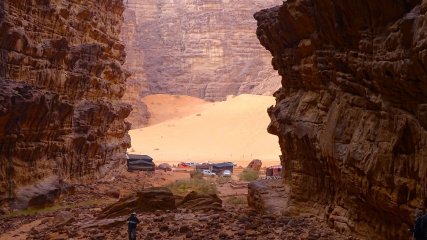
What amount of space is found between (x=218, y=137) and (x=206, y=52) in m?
30.1

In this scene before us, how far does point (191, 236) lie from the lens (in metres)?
10.5

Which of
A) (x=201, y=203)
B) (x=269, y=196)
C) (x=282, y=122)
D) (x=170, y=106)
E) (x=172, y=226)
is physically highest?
(x=170, y=106)

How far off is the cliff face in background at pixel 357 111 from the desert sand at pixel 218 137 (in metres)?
30.3

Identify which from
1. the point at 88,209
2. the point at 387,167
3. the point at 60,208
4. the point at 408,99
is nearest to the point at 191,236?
the point at 387,167

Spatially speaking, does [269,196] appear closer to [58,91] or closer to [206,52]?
[58,91]

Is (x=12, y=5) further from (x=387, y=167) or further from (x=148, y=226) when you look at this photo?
(x=387, y=167)

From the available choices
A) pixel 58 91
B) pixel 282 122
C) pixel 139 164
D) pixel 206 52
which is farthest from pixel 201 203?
pixel 206 52

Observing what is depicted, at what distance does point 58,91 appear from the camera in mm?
21891

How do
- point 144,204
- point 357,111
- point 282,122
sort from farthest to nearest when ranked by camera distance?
1. point 144,204
2. point 282,122
3. point 357,111

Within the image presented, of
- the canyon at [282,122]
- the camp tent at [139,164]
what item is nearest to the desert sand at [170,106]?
the camp tent at [139,164]

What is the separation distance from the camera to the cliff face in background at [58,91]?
1725cm

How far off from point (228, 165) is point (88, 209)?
20.2m

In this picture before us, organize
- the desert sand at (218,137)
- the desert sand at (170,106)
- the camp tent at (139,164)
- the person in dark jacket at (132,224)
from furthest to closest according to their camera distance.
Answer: the desert sand at (170,106) → the desert sand at (218,137) → the camp tent at (139,164) → the person in dark jacket at (132,224)

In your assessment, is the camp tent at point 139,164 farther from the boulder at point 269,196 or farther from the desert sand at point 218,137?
the boulder at point 269,196
